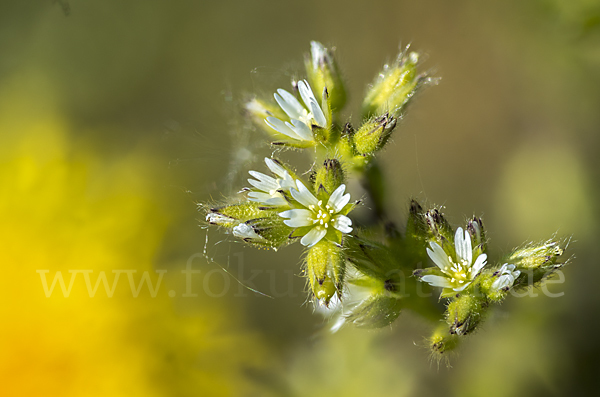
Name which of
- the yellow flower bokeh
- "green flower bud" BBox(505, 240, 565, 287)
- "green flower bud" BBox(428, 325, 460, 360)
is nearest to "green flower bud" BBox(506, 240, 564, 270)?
"green flower bud" BBox(505, 240, 565, 287)

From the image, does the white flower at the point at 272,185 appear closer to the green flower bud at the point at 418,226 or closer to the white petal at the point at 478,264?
the green flower bud at the point at 418,226

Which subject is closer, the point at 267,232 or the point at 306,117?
the point at 267,232

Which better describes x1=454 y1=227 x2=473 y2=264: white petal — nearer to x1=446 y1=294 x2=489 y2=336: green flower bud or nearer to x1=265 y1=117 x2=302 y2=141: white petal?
x1=446 y1=294 x2=489 y2=336: green flower bud

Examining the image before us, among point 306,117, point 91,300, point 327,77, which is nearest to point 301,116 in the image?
point 306,117

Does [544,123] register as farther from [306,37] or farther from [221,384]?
[221,384]

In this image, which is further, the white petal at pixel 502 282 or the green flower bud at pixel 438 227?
the green flower bud at pixel 438 227

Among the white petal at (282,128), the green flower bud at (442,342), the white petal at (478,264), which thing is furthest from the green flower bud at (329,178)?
the green flower bud at (442,342)

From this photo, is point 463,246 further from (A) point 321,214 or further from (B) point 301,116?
(B) point 301,116
